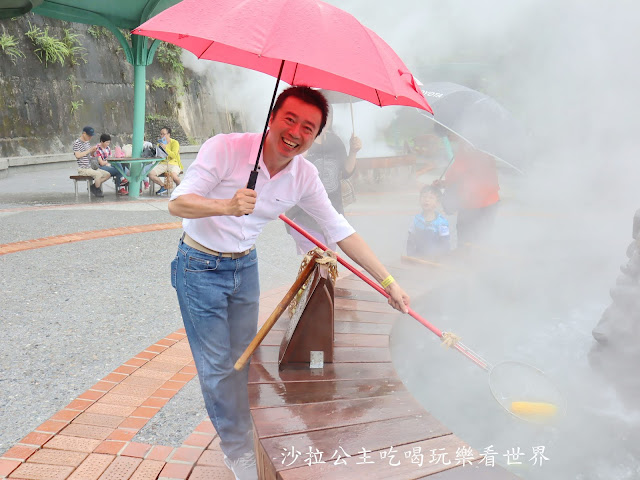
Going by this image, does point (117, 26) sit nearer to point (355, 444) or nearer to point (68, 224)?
point (68, 224)

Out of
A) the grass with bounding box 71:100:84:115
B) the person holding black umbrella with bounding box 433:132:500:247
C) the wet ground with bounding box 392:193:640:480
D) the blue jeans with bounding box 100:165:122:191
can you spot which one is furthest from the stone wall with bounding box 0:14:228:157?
the wet ground with bounding box 392:193:640:480

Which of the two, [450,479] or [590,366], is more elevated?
[450,479]

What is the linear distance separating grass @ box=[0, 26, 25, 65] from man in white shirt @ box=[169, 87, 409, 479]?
14.6 meters

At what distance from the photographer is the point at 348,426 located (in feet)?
5.41

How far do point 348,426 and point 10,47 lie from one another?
1557cm

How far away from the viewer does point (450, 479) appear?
1.43 metres

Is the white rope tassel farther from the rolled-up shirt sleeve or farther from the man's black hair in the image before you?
the man's black hair

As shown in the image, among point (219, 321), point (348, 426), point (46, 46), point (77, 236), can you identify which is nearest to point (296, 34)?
point (219, 321)

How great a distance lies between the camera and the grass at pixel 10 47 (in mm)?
13279

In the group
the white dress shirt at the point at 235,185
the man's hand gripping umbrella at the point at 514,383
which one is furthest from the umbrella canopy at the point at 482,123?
the white dress shirt at the point at 235,185

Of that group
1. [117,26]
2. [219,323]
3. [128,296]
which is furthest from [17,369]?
[117,26]

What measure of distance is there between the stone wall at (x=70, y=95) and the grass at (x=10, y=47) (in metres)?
0.10

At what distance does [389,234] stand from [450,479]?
20.7 ft

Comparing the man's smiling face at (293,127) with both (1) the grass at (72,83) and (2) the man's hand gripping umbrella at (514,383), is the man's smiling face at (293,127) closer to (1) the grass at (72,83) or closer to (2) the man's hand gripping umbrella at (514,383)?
(2) the man's hand gripping umbrella at (514,383)
